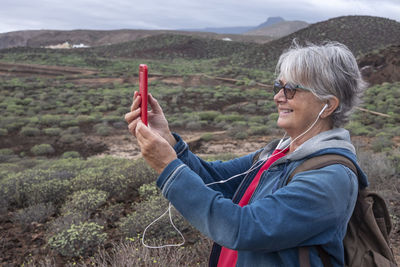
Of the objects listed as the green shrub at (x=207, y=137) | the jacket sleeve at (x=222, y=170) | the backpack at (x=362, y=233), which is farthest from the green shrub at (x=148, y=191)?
the green shrub at (x=207, y=137)

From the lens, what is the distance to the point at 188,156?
2223 millimetres

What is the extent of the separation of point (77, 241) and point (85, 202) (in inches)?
47.0

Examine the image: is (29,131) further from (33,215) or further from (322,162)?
(322,162)

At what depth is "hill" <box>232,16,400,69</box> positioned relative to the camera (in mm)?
48188

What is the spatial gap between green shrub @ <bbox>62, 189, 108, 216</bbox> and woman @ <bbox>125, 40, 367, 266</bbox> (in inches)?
154

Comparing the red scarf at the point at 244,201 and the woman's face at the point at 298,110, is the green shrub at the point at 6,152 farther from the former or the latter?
the woman's face at the point at 298,110

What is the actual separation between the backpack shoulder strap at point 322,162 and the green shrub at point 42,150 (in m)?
13.3

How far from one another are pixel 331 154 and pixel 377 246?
1.44 ft

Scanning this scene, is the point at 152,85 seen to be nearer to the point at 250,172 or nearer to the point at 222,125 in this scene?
the point at 222,125

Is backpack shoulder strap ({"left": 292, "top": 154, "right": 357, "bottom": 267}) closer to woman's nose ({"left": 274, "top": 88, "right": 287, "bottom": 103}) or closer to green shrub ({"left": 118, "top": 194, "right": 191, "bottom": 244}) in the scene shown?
woman's nose ({"left": 274, "top": 88, "right": 287, "bottom": 103})

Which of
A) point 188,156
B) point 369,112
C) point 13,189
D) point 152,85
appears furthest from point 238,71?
point 188,156

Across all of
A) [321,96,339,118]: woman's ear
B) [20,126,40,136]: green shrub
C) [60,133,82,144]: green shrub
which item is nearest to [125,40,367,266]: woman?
[321,96,339,118]: woman's ear

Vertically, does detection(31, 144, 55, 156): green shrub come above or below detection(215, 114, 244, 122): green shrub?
below

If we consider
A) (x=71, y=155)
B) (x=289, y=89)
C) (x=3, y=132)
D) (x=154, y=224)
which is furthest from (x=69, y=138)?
(x=289, y=89)
